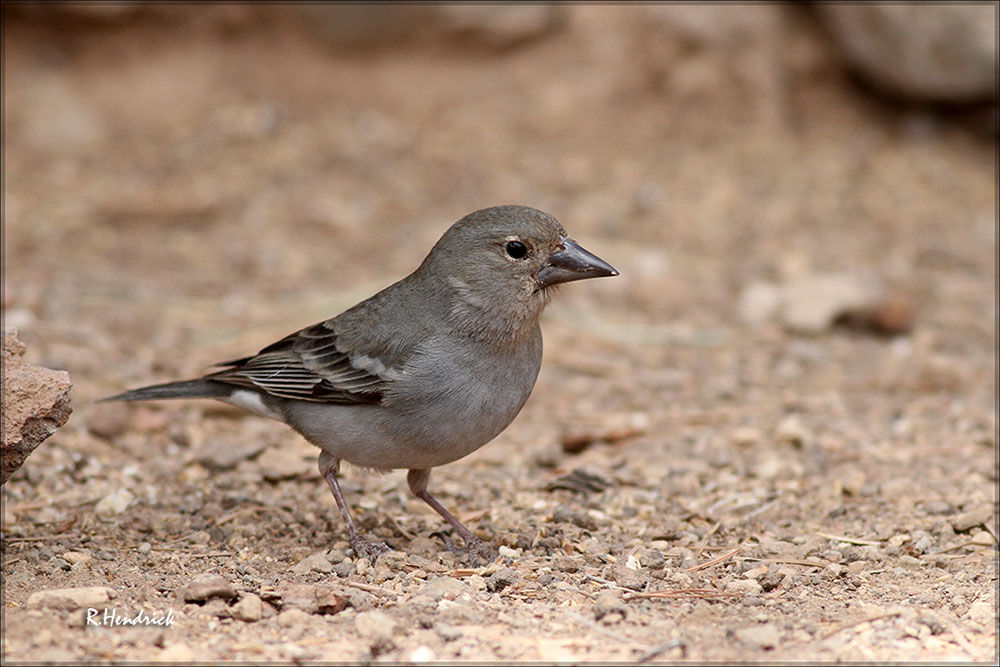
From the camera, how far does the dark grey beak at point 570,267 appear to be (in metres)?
5.07

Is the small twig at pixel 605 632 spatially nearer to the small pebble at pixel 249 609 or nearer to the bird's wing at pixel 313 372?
the small pebble at pixel 249 609

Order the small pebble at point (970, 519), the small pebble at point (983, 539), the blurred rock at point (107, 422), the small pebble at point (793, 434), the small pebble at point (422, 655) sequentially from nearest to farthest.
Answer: the small pebble at point (422, 655) < the small pebble at point (983, 539) < the small pebble at point (970, 519) < the blurred rock at point (107, 422) < the small pebble at point (793, 434)

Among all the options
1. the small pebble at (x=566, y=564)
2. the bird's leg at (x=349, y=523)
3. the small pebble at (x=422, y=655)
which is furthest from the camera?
the bird's leg at (x=349, y=523)

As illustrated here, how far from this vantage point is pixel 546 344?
809 cm

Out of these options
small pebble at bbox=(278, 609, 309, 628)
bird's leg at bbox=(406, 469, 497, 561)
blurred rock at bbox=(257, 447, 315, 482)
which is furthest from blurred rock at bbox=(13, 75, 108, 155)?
small pebble at bbox=(278, 609, 309, 628)

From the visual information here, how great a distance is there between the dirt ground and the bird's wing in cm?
62

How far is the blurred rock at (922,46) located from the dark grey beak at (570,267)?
6.12 meters

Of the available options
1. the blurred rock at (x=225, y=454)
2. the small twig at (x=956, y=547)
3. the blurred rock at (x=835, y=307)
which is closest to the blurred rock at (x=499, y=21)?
the blurred rock at (x=835, y=307)

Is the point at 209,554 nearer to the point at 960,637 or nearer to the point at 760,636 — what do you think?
the point at 760,636

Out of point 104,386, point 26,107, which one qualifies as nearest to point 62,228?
point 26,107

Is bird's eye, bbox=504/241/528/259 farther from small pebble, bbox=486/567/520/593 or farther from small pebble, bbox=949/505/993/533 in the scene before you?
small pebble, bbox=949/505/993/533

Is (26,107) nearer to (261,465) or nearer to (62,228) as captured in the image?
(62,228)

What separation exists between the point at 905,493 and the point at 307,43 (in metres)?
6.97

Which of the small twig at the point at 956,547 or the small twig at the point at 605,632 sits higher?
the small twig at the point at 605,632
